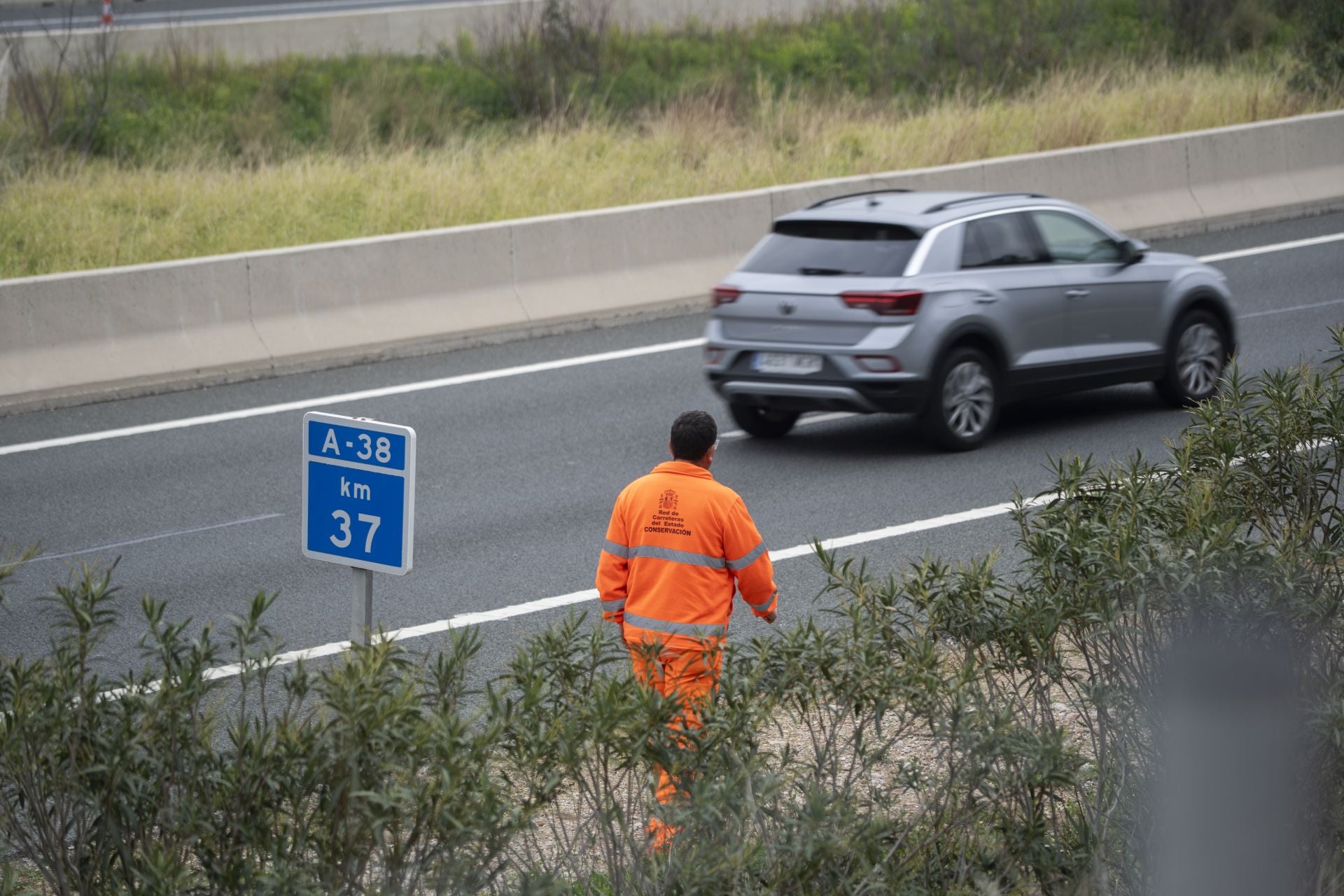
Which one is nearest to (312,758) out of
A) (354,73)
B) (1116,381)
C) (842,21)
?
(1116,381)

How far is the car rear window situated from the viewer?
11430mm

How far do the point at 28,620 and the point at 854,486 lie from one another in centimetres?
511

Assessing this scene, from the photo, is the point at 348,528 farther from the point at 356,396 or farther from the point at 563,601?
the point at 356,396

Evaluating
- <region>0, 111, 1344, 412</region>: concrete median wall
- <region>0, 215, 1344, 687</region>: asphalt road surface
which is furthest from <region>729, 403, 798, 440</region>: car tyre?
<region>0, 111, 1344, 412</region>: concrete median wall

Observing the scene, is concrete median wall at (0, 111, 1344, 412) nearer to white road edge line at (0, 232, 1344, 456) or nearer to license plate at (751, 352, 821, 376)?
white road edge line at (0, 232, 1344, 456)

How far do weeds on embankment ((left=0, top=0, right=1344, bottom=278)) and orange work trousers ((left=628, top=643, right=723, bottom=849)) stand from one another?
39.1 feet

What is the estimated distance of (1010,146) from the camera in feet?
68.7

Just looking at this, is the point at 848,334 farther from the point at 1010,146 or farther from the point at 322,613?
the point at 1010,146

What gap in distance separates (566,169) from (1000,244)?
860 centimetres

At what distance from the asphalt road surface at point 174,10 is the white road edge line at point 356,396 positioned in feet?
61.2

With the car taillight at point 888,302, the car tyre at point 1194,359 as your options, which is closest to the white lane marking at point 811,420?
the car taillight at point 888,302

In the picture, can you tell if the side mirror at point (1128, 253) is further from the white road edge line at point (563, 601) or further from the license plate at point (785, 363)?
the license plate at point (785, 363)

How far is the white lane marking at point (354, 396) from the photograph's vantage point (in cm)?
1231

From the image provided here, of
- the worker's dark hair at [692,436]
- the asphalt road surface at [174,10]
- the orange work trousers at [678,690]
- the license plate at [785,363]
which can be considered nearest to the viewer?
the orange work trousers at [678,690]
